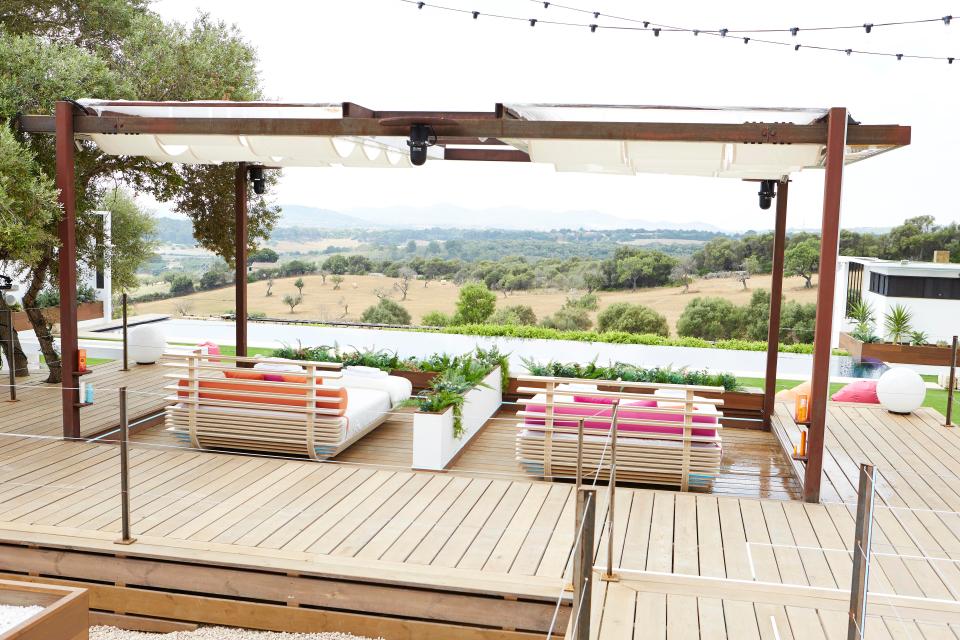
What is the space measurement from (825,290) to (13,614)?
512cm

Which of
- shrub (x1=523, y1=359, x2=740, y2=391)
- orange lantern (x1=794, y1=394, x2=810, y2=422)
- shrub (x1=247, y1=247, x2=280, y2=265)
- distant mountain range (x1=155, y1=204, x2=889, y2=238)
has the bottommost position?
shrub (x1=523, y1=359, x2=740, y2=391)

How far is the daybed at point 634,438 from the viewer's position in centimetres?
625

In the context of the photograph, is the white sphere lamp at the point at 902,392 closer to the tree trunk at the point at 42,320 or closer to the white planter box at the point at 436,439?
the white planter box at the point at 436,439

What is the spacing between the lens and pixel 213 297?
86.5 ft

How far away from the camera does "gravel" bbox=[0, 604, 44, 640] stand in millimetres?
3575

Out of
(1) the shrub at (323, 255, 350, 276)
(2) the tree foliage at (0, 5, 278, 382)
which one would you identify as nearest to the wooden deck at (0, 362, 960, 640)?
(2) the tree foliage at (0, 5, 278, 382)

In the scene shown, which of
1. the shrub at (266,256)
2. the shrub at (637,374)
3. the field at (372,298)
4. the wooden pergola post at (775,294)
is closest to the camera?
the wooden pergola post at (775,294)

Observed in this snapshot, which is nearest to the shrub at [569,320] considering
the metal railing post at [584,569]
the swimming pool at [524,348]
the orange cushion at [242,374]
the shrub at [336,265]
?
the swimming pool at [524,348]

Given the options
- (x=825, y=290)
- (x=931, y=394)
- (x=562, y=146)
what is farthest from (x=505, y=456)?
(x=931, y=394)

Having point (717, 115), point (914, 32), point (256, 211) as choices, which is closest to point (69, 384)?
point (256, 211)

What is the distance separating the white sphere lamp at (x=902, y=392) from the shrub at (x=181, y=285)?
21797mm

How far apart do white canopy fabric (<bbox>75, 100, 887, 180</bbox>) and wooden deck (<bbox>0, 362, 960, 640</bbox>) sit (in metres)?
2.62

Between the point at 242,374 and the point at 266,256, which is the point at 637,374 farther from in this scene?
the point at 266,256

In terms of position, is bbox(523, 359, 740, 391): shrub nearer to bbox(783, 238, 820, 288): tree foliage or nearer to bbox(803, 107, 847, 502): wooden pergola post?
bbox(803, 107, 847, 502): wooden pergola post
